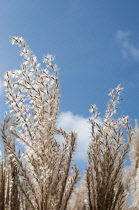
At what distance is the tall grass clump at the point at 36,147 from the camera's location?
248cm

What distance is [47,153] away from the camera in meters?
2.46

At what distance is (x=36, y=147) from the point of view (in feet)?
8.22

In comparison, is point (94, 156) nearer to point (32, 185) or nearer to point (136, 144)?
point (32, 185)

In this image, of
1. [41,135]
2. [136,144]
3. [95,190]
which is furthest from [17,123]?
[136,144]

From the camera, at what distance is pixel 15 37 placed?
2758 millimetres

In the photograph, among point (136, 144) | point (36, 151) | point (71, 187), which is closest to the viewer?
point (36, 151)

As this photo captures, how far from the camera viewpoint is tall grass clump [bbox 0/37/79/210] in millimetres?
2477

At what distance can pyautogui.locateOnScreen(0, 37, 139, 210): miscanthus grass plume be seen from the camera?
98.0 inches

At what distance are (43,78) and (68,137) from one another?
22.8 inches

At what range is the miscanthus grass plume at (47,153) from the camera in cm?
249

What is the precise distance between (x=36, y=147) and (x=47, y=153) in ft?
0.37

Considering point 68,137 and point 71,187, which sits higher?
point 68,137

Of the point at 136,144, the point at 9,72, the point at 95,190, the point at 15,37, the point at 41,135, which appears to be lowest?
the point at 95,190

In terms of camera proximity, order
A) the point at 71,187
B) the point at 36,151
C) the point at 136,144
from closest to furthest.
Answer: the point at 36,151 → the point at 71,187 → the point at 136,144
